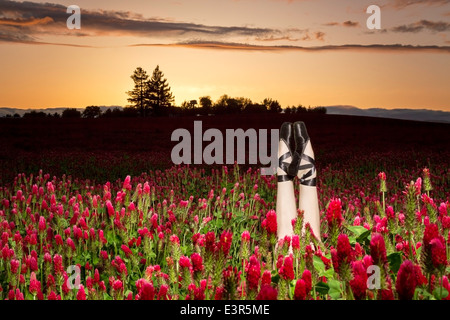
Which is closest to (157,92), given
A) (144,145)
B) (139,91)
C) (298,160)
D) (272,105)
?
(139,91)

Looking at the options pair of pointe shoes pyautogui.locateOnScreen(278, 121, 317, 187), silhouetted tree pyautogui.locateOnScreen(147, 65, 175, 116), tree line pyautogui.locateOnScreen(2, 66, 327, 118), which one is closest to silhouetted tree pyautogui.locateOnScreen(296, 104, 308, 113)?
tree line pyautogui.locateOnScreen(2, 66, 327, 118)

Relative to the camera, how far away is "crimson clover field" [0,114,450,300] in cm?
229

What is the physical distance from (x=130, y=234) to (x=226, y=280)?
8.11ft

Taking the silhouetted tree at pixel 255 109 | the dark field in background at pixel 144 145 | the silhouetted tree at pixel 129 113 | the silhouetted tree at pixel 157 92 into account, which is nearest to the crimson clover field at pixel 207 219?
the dark field in background at pixel 144 145

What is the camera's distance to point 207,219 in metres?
4.71

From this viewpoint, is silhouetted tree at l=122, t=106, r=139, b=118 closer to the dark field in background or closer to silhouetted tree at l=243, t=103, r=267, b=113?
silhouetted tree at l=243, t=103, r=267, b=113

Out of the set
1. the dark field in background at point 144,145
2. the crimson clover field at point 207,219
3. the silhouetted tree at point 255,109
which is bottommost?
the crimson clover field at point 207,219

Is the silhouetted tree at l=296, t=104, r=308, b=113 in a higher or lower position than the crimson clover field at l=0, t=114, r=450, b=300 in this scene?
higher

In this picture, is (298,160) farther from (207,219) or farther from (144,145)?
(144,145)

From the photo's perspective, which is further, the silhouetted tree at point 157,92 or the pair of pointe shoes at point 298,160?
the silhouetted tree at point 157,92

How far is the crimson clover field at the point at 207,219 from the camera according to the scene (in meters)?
2.29

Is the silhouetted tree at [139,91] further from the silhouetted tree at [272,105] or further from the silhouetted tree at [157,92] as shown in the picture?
the silhouetted tree at [272,105]

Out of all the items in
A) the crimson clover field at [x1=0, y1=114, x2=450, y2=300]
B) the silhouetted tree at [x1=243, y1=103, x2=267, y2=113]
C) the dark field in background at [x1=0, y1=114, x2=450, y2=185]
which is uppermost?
the silhouetted tree at [x1=243, y1=103, x2=267, y2=113]

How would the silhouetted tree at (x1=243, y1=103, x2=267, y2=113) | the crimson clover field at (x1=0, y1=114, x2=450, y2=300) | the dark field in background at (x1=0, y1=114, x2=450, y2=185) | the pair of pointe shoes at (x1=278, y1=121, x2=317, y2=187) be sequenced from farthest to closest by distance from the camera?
1. the silhouetted tree at (x1=243, y1=103, x2=267, y2=113)
2. the dark field in background at (x1=0, y1=114, x2=450, y2=185)
3. the pair of pointe shoes at (x1=278, y1=121, x2=317, y2=187)
4. the crimson clover field at (x1=0, y1=114, x2=450, y2=300)
